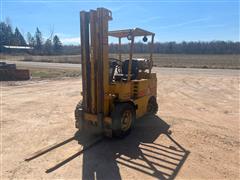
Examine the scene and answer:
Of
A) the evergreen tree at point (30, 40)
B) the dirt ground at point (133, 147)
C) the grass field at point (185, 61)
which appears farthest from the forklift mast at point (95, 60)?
the evergreen tree at point (30, 40)

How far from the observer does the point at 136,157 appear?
15.0 feet

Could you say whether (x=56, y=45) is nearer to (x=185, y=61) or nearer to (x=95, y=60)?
(x=185, y=61)

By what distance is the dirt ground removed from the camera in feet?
13.1

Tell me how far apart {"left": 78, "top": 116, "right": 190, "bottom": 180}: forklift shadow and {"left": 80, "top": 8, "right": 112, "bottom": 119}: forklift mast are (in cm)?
79

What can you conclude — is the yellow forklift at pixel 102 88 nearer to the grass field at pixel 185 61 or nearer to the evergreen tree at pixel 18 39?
the grass field at pixel 185 61

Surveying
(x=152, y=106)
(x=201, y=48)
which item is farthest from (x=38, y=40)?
(x=152, y=106)

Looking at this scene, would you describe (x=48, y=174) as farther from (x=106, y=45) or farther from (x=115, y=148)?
(x=106, y=45)

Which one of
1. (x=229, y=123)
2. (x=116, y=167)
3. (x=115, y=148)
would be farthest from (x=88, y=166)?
(x=229, y=123)

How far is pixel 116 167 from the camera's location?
4.16 m

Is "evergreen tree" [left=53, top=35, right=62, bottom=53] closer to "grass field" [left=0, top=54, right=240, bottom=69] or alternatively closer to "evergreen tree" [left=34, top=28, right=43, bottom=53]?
"evergreen tree" [left=34, top=28, right=43, bottom=53]

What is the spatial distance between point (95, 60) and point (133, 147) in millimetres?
2080

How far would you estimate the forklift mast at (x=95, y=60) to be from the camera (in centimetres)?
483

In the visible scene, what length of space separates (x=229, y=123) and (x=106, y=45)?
14.3ft

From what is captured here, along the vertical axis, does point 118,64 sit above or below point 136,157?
above
